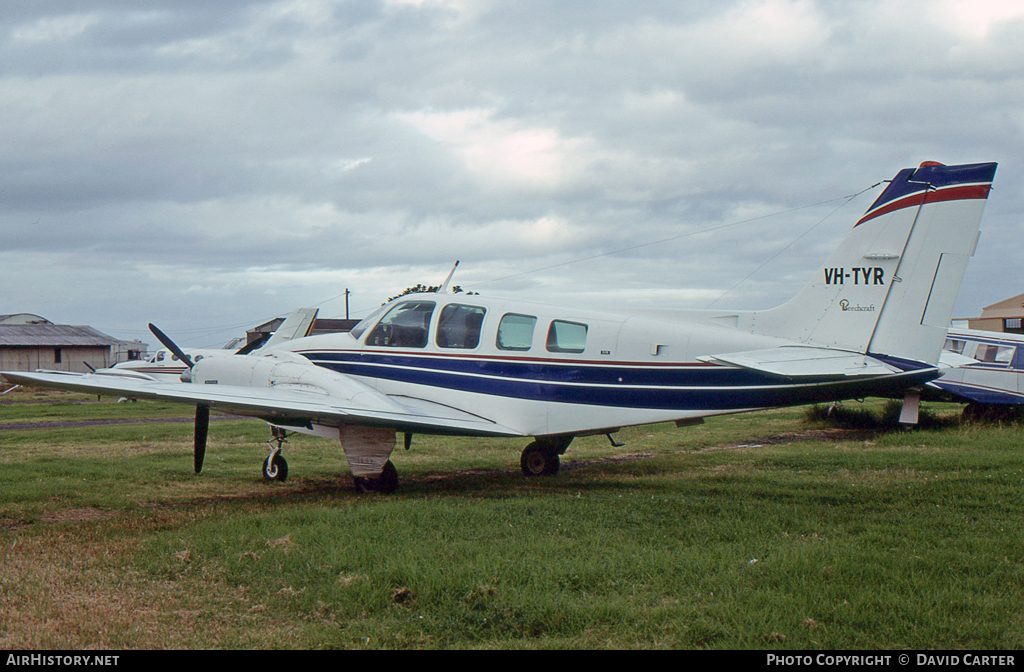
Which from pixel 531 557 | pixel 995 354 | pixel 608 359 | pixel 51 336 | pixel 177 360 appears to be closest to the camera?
pixel 531 557

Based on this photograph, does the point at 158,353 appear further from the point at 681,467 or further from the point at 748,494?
the point at 748,494

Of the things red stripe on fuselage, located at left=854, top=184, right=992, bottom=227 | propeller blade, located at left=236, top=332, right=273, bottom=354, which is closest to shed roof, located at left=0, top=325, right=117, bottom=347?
propeller blade, located at left=236, top=332, right=273, bottom=354

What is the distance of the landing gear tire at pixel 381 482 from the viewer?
35.1 feet

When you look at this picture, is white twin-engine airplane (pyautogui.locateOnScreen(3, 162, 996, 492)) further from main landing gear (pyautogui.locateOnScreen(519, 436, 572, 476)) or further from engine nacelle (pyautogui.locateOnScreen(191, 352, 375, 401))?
main landing gear (pyautogui.locateOnScreen(519, 436, 572, 476))

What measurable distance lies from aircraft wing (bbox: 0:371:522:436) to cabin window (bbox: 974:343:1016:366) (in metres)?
15.1

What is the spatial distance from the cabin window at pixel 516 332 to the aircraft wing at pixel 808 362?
102 inches

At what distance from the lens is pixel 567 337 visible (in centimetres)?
1047

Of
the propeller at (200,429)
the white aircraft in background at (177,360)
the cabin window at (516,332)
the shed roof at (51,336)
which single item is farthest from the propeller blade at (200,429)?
the shed roof at (51,336)

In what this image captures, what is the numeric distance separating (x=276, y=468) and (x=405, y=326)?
10.4ft

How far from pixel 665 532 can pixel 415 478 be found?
598 cm

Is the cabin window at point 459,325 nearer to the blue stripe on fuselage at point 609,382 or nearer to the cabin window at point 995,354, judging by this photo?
the blue stripe on fuselage at point 609,382

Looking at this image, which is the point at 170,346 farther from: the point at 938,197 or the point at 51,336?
the point at 51,336

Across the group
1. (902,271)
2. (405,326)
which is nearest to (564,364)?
(405,326)

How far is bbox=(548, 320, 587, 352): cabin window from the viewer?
10.4m
